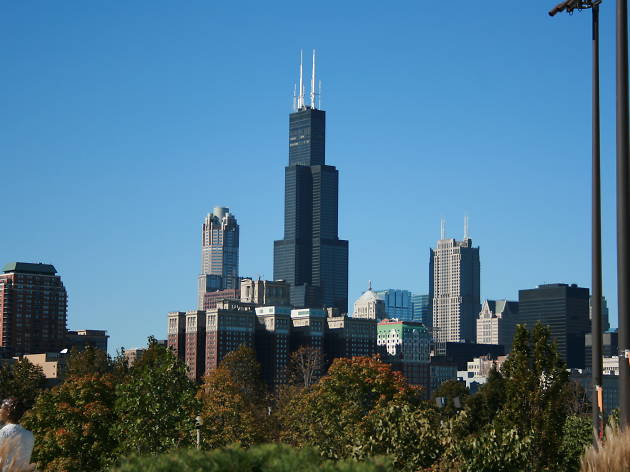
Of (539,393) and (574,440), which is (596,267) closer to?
(539,393)

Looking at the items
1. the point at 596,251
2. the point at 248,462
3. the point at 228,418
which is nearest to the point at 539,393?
the point at 596,251

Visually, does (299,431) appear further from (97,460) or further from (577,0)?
(577,0)

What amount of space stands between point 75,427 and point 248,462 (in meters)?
57.4

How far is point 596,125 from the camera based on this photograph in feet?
73.8

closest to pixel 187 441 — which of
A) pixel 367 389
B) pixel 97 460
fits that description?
pixel 97 460

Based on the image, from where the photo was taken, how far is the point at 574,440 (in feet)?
177

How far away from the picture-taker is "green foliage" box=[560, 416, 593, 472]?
4115 cm

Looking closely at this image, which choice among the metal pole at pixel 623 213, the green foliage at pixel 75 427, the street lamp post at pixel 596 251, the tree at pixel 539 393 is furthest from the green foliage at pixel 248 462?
the green foliage at pixel 75 427

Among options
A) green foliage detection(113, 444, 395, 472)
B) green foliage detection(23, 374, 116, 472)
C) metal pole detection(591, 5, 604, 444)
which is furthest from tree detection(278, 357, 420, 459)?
green foliage detection(113, 444, 395, 472)

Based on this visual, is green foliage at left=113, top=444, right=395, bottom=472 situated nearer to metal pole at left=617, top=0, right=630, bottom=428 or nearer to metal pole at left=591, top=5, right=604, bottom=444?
metal pole at left=617, top=0, right=630, bottom=428

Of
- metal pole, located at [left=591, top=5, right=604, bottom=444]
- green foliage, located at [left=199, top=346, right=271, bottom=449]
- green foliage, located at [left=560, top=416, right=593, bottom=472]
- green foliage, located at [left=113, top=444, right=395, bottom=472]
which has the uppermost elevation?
metal pole, located at [left=591, top=5, right=604, bottom=444]

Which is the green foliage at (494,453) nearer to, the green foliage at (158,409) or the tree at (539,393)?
the tree at (539,393)

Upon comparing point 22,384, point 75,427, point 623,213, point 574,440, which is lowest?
point 75,427

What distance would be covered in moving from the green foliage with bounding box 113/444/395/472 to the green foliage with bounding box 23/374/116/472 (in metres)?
48.4
